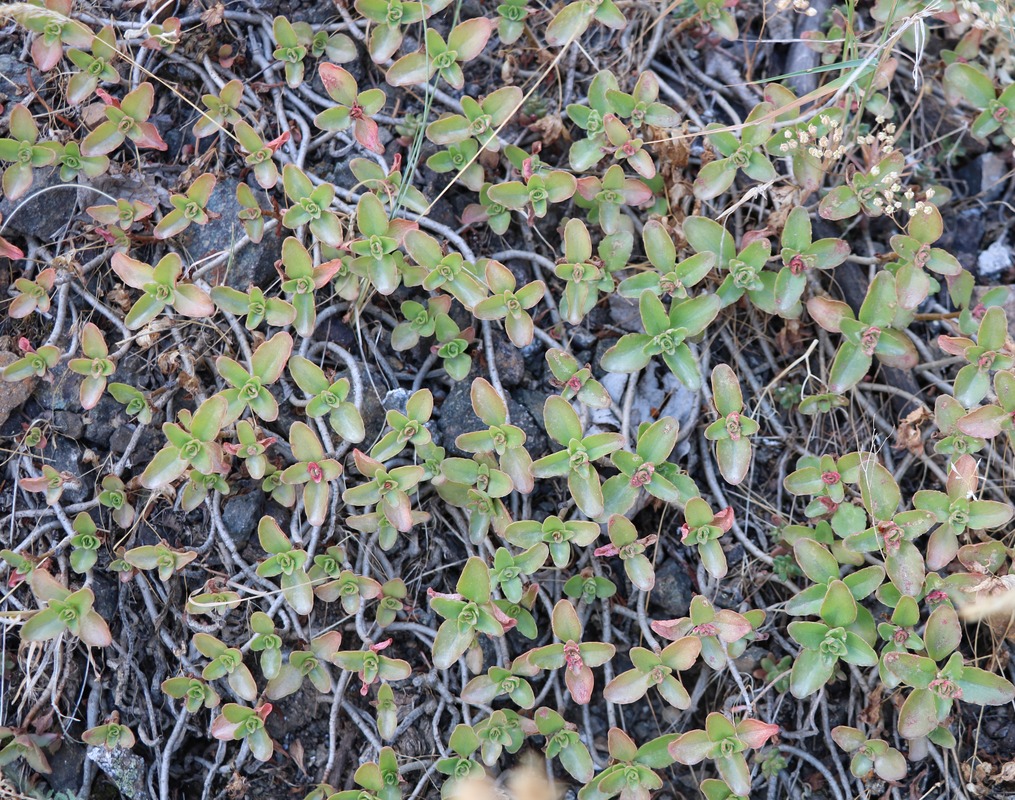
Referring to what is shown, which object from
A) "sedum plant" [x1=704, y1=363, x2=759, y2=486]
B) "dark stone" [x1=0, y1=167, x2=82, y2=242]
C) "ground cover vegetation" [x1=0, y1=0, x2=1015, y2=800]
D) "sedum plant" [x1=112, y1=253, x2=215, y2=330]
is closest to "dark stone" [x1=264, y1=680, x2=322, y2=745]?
"ground cover vegetation" [x1=0, y1=0, x2=1015, y2=800]

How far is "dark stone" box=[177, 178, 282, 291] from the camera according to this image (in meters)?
2.87

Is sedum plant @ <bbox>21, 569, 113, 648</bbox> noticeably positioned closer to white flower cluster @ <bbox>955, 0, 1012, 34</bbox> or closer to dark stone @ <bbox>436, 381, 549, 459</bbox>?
dark stone @ <bbox>436, 381, 549, 459</bbox>

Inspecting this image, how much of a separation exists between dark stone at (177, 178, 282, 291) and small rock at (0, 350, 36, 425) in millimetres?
655

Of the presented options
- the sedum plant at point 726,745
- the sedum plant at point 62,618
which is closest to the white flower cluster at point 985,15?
the sedum plant at point 726,745

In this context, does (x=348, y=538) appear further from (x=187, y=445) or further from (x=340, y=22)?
(x=340, y=22)

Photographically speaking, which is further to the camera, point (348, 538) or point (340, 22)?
point (340, 22)

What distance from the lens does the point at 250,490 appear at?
2740 mm

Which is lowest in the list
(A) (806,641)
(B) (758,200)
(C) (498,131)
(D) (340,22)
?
(A) (806,641)

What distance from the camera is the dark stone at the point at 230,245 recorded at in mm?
2871

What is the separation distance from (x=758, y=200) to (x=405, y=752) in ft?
7.24

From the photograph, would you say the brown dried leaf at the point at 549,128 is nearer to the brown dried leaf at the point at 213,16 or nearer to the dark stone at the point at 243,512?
the brown dried leaf at the point at 213,16

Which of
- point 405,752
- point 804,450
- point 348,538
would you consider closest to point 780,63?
point 804,450

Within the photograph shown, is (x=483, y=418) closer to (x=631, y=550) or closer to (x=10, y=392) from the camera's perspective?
(x=631, y=550)

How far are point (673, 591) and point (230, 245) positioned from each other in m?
1.86
